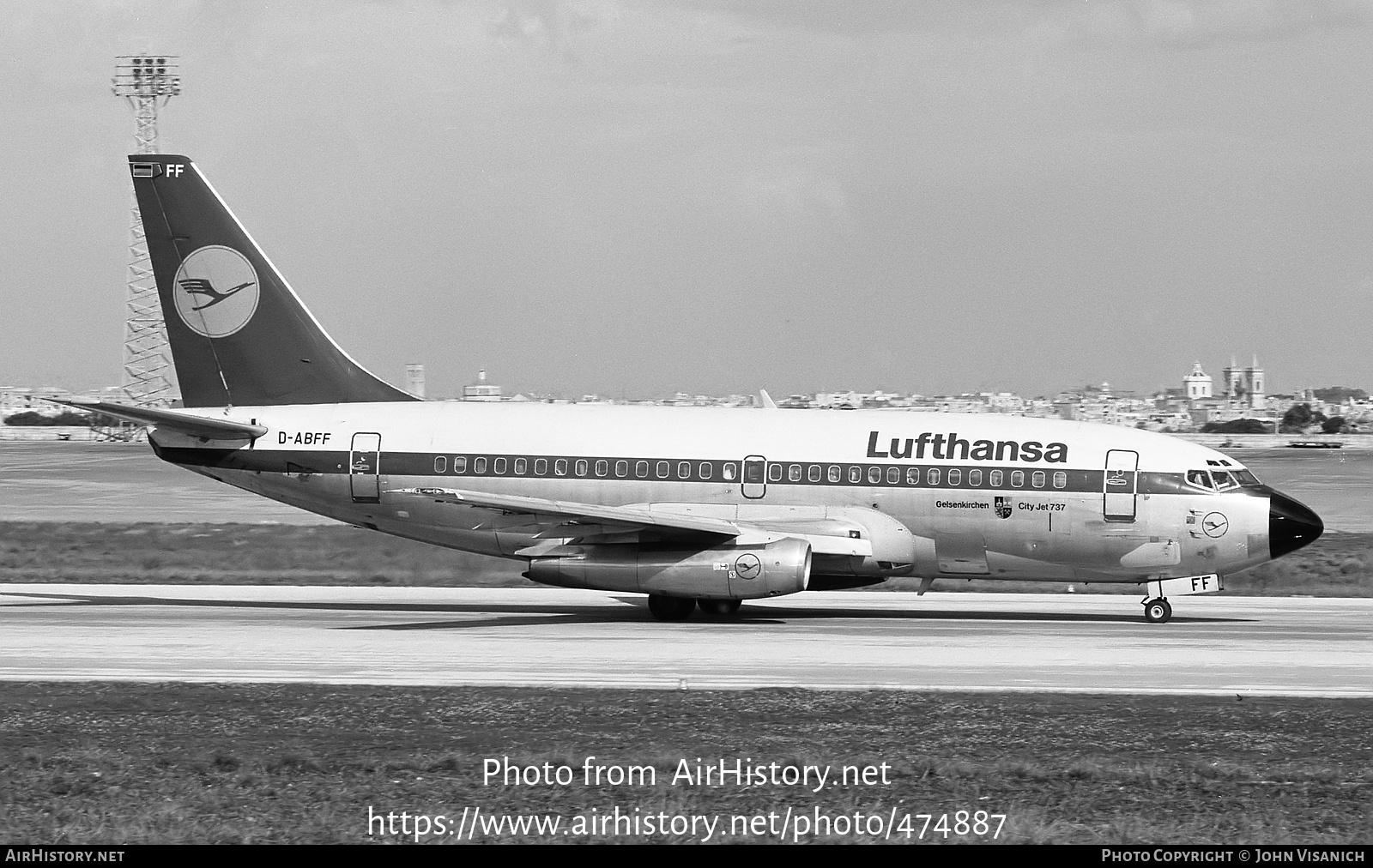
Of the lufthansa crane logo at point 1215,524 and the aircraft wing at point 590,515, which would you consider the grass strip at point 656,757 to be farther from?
the lufthansa crane logo at point 1215,524

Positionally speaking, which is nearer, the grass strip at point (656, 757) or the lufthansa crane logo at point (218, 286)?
the grass strip at point (656, 757)

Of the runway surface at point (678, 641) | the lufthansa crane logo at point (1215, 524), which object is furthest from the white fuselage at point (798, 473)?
the runway surface at point (678, 641)

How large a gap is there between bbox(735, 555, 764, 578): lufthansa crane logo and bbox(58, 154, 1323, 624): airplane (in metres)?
0.03

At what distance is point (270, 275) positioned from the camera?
30.5m

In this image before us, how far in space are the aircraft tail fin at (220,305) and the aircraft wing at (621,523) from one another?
14.2 feet

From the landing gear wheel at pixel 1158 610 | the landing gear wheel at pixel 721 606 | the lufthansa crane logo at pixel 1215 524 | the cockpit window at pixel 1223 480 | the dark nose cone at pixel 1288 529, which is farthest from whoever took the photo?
the landing gear wheel at pixel 721 606

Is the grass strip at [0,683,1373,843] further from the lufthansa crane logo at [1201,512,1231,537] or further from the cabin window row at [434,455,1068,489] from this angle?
the cabin window row at [434,455,1068,489]

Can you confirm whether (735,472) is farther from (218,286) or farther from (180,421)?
(218,286)

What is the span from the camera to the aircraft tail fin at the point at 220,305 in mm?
30172

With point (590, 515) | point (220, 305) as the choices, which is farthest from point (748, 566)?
point (220, 305)

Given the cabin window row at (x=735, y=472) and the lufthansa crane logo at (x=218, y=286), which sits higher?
the lufthansa crane logo at (x=218, y=286)

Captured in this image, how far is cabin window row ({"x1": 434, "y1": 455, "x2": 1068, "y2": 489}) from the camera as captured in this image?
2680 centimetres
